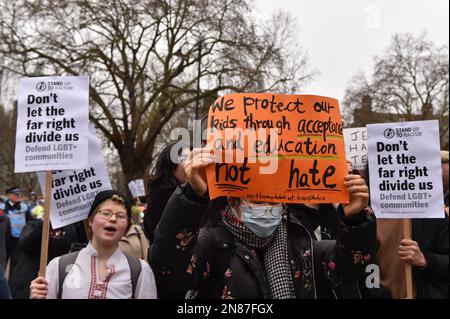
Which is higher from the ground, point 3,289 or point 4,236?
point 4,236

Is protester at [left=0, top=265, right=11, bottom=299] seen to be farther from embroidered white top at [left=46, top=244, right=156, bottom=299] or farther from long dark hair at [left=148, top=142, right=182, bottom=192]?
long dark hair at [left=148, top=142, right=182, bottom=192]

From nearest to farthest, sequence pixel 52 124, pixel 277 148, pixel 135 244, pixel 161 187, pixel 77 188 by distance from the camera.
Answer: pixel 277 148 < pixel 52 124 < pixel 77 188 < pixel 161 187 < pixel 135 244

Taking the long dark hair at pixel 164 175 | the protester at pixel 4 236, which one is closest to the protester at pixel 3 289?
the long dark hair at pixel 164 175

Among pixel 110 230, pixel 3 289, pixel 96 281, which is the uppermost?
pixel 110 230

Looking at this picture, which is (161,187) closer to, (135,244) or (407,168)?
(135,244)

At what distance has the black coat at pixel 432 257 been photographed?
346 cm

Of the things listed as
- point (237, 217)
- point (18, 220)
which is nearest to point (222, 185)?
point (237, 217)

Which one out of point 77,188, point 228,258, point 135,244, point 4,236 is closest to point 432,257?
point 228,258

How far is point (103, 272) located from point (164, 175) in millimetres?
987

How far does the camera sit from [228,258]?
2.36m

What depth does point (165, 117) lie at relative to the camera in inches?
926

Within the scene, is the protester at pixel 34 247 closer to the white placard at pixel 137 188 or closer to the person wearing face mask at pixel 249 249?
the person wearing face mask at pixel 249 249

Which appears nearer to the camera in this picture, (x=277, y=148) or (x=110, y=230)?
(x=277, y=148)

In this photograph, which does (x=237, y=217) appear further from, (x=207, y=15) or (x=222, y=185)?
(x=207, y=15)
